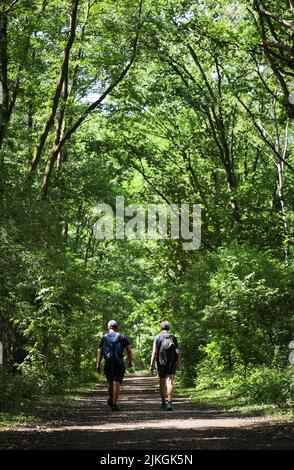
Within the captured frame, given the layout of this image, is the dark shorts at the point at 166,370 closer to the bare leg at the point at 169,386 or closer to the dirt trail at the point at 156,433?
the bare leg at the point at 169,386

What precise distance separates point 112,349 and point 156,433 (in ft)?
16.7

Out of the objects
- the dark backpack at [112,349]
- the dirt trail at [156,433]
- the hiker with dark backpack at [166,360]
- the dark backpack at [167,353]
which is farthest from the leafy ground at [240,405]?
the dark backpack at [112,349]

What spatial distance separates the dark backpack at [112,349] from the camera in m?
14.4

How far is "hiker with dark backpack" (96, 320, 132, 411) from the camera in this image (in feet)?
46.8

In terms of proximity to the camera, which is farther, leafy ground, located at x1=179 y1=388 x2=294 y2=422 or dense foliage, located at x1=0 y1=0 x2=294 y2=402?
dense foliage, located at x1=0 y1=0 x2=294 y2=402

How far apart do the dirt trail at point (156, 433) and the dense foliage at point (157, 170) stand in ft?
6.35

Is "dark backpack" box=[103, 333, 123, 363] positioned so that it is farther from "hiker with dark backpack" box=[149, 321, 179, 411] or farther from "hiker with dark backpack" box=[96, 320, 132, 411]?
"hiker with dark backpack" box=[149, 321, 179, 411]

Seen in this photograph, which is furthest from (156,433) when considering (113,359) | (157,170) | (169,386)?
(157,170)

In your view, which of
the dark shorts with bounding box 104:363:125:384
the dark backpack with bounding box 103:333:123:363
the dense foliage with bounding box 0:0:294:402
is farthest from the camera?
the dense foliage with bounding box 0:0:294:402

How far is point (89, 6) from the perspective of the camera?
21.9m

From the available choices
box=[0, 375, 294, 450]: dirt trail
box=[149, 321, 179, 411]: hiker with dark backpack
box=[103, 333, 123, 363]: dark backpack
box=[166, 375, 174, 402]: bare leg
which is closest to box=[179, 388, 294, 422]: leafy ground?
box=[0, 375, 294, 450]: dirt trail

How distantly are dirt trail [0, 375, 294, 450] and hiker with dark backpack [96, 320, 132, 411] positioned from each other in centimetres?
120

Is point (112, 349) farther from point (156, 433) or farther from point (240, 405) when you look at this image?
point (156, 433)

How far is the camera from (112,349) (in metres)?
14.4
